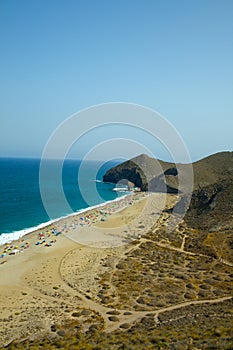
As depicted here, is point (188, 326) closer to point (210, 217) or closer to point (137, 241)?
point (137, 241)

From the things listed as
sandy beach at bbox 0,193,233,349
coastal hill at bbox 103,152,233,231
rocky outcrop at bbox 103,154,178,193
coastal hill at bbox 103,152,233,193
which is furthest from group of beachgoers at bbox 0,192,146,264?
coastal hill at bbox 103,152,233,193

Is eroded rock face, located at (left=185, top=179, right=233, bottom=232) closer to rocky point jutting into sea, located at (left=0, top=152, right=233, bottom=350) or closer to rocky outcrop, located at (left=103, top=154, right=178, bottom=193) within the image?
rocky point jutting into sea, located at (left=0, top=152, right=233, bottom=350)

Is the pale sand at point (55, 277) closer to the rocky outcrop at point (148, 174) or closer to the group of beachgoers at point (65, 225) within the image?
the group of beachgoers at point (65, 225)

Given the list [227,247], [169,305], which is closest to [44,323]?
[169,305]

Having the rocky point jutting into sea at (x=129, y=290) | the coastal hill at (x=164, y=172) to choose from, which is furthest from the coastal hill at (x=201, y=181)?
the rocky point jutting into sea at (x=129, y=290)

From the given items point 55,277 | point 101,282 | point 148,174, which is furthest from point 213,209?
point 148,174

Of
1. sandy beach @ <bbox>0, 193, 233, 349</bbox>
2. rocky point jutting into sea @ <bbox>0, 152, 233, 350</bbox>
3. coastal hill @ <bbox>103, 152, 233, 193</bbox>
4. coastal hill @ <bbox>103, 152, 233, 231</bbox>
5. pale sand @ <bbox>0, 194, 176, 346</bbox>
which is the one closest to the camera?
rocky point jutting into sea @ <bbox>0, 152, 233, 350</bbox>
